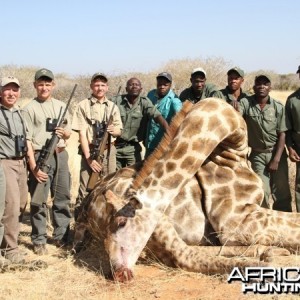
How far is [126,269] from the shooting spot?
16.3 feet

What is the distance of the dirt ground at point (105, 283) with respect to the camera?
185 inches

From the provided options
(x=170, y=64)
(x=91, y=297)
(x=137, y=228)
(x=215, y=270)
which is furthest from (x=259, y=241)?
(x=170, y=64)

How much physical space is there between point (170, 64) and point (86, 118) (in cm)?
2478

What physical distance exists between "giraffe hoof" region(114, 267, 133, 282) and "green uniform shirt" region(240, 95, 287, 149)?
3.30m

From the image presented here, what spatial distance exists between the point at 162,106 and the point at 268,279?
4.01m

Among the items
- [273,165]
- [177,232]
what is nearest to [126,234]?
[177,232]

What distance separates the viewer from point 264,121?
288 inches

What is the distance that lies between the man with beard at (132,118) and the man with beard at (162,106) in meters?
0.12

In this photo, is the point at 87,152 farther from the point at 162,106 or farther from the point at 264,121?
the point at 264,121

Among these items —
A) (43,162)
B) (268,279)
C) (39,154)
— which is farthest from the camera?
(39,154)

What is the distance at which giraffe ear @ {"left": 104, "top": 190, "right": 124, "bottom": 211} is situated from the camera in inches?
210

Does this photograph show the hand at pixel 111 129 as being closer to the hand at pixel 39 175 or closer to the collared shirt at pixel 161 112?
the collared shirt at pixel 161 112

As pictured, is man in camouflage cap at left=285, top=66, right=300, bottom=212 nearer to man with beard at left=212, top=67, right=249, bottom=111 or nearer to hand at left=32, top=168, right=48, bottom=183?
man with beard at left=212, top=67, right=249, bottom=111

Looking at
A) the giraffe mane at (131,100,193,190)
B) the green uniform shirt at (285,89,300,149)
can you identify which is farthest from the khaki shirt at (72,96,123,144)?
the green uniform shirt at (285,89,300,149)
